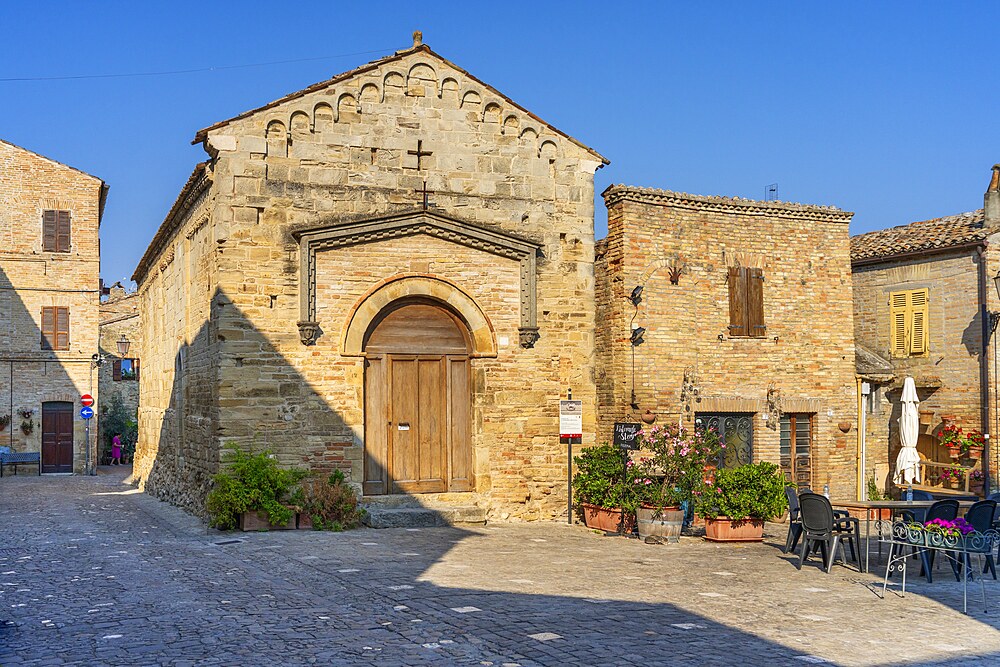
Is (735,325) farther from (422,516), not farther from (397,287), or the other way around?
(422,516)

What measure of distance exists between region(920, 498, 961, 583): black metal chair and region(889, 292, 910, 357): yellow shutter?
10.4m

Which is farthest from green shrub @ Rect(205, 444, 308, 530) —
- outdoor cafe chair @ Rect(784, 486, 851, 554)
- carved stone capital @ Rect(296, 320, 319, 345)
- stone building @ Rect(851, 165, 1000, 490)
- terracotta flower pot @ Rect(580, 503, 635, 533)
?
stone building @ Rect(851, 165, 1000, 490)

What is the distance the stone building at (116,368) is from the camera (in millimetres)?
35312

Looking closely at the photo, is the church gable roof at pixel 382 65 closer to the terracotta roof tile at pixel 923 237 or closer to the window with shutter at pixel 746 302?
the window with shutter at pixel 746 302

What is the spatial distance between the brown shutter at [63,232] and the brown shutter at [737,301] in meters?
22.3

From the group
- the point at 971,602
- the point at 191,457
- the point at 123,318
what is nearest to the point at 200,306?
the point at 191,457

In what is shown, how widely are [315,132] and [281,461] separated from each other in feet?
15.7

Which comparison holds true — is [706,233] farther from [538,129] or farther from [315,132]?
[315,132]

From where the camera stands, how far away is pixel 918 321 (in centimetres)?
2052

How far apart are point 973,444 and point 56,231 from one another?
2661 centimetres

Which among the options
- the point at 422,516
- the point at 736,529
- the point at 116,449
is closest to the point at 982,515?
the point at 736,529

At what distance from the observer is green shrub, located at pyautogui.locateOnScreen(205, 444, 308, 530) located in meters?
12.8

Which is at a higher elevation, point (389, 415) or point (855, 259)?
point (855, 259)

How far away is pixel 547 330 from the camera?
49.2 ft
